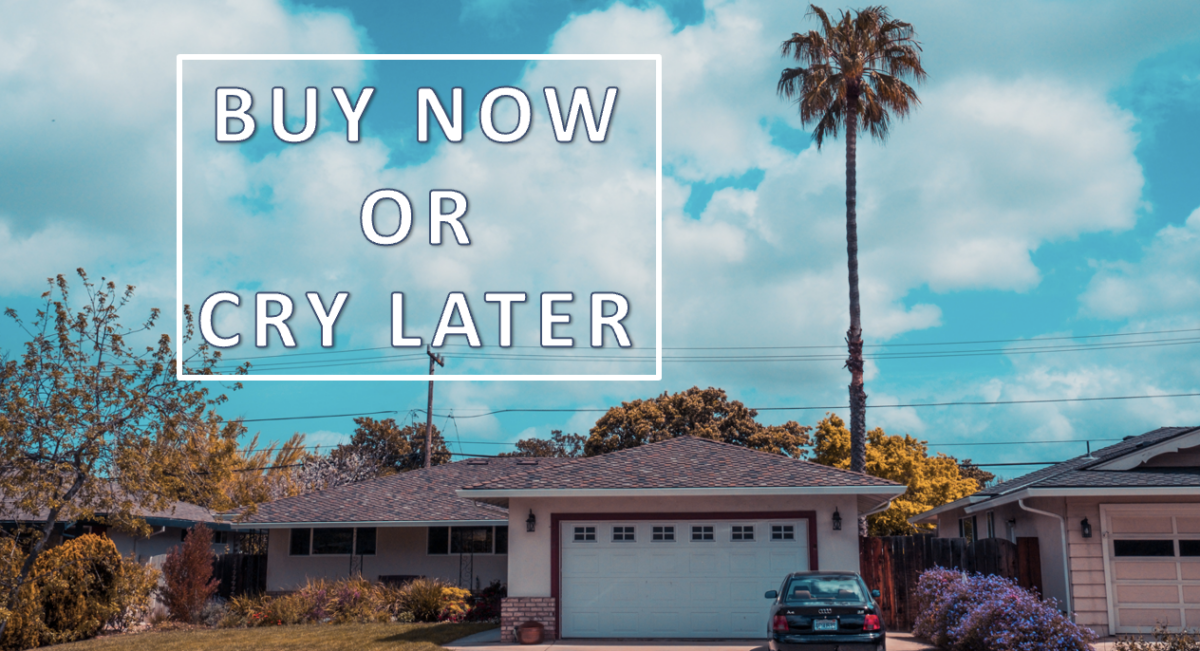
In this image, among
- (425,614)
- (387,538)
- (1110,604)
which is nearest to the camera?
(1110,604)

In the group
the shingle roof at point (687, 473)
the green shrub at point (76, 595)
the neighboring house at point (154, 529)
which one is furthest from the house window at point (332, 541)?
the shingle roof at point (687, 473)

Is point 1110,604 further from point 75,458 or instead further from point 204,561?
point 204,561

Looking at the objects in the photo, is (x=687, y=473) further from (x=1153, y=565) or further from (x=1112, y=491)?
(x=1153, y=565)

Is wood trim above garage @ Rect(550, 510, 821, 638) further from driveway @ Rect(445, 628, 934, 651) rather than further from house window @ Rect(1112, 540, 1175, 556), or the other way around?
house window @ Rect(1112, 540, 1175, 556)

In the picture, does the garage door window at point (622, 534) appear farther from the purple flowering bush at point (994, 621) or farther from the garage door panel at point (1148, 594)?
the garage door panel at point (1148, 594)

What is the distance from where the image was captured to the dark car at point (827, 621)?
528 inches

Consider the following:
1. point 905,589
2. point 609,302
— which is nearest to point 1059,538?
point 905,589

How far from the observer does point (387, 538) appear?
2948 centimetres

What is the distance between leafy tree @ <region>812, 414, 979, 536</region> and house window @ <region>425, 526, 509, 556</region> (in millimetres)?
13403

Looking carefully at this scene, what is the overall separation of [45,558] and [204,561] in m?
4.60

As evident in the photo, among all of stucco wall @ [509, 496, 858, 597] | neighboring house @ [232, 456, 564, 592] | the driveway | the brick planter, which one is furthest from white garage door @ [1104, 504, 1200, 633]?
neighboring house @ [232, 456, 564, 592]

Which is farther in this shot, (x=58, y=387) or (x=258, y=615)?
(x=258, y=615)

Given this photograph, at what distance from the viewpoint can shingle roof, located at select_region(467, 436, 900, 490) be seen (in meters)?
18.3

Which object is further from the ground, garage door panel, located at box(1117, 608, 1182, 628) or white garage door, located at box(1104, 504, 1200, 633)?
white garage door, located at box(1104, 504, 1200, 633)
